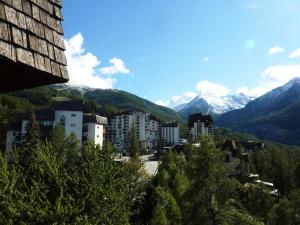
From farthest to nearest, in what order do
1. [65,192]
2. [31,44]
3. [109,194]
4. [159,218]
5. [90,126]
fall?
[90,126]
[159,218]
[65,192]
[109,194]
[31,44]

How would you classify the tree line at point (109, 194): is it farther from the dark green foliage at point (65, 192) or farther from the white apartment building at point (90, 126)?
the white apartment building at point (90, 126)

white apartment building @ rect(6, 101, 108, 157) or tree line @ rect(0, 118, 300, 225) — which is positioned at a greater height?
white apartment building @ rect(6, 101, 108, 157)

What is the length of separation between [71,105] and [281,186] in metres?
52.8

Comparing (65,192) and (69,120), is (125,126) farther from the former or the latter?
(65,192)

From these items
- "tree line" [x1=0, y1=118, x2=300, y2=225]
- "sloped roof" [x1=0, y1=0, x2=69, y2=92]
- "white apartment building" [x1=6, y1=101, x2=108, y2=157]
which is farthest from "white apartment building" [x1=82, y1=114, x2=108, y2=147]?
"sloped roof" [x1=0, y1=0, x2=69, y2=92]

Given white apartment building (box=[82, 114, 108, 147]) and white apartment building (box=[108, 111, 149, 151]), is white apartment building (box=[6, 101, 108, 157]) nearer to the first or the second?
white apartment building (box=[82, 114, 108, 147])

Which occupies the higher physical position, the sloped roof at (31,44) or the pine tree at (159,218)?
the sloped roof at (31,44)

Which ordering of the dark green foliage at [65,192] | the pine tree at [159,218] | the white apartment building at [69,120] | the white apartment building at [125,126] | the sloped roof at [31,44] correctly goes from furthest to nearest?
the white apartment building at [125,126]
the white apartment building at [69,120]
the pine tree at [159,218]
the dark green foliage at [65,192]
the sloped roof at [31,44]

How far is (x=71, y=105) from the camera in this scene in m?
106

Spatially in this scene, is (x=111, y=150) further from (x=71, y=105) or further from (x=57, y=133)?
(x=71, y=105)

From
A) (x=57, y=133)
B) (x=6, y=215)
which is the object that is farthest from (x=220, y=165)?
(x=57, y=133)

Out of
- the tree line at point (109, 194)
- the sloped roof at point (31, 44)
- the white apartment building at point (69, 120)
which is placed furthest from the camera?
the white apartment building at point (69, 120)

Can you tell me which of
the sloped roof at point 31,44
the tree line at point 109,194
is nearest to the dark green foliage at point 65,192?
the tree line at point 109,194

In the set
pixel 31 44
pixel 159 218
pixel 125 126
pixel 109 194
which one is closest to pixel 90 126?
pixel 159 218
